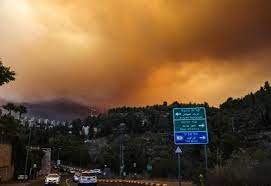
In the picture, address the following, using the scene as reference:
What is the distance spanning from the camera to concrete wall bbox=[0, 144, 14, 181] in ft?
244

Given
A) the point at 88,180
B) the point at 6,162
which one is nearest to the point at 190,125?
the point at 88,180

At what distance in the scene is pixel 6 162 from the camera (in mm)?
79062

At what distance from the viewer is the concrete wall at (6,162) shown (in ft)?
244

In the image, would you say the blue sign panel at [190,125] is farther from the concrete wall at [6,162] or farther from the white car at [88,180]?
the concrete wall at [6,162]

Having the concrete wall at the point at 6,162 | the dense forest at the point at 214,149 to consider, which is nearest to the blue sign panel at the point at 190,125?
the dense forest at the point at 214,149

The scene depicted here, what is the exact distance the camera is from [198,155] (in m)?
107

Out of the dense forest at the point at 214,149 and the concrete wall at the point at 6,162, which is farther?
the concrete wall at the point at 6,162

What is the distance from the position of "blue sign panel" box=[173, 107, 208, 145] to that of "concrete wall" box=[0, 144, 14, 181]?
42.2 meters

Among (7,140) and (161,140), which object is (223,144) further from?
(161,140)

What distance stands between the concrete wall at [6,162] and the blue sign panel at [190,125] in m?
42.2

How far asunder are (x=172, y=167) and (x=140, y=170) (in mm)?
48256

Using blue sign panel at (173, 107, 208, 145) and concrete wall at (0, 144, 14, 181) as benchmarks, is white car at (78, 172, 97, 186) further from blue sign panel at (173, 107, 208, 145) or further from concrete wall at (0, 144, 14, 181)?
concrete wall at (0, 144, 14, 181)

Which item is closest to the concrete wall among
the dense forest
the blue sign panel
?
the dense forest

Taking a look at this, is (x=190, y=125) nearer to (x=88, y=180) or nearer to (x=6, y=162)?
(x=88, y=180)
